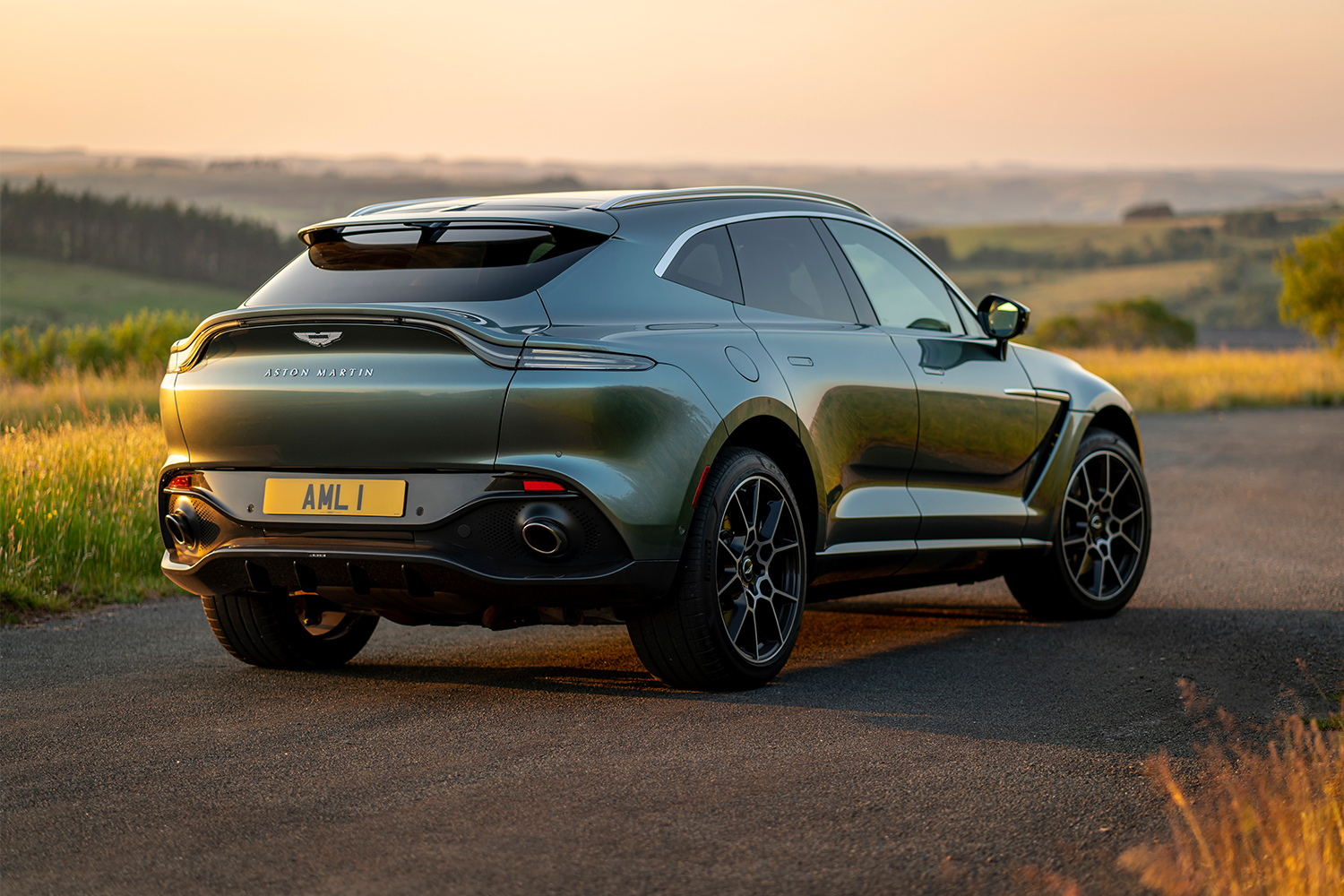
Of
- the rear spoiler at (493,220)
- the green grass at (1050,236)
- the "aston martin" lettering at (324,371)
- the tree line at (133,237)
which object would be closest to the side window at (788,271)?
the rear spoiler at (493,220)

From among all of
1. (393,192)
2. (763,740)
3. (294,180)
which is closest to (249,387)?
(763,740)

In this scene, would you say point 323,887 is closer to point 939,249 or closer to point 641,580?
point 641,580

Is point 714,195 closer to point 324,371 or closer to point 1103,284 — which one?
point 324,371

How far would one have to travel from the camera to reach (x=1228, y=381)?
2981cm

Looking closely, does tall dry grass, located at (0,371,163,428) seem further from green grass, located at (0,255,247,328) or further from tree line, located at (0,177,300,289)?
tree line, located at (0,177,300,289)

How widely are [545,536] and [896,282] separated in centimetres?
260

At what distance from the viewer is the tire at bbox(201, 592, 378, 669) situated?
6.01 meters

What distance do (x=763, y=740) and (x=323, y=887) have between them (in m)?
1.75

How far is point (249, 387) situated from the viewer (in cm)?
519

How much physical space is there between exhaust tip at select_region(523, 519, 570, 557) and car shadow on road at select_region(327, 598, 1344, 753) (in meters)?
0.93

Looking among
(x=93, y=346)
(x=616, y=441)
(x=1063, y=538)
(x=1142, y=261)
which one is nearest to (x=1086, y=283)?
(x=1142, y=261)

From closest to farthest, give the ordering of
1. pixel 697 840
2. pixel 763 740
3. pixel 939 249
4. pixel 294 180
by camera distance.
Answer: pixel 697 840
pixel 763 740
pixel 294 180
pixel 939 249

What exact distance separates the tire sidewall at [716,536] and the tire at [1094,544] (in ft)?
7.31

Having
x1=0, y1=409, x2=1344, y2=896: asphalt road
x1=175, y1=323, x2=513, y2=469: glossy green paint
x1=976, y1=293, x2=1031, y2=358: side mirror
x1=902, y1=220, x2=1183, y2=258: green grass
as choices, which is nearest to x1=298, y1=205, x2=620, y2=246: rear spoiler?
x1=175, y1=323, x2=513, y2=469: glossy green paint
